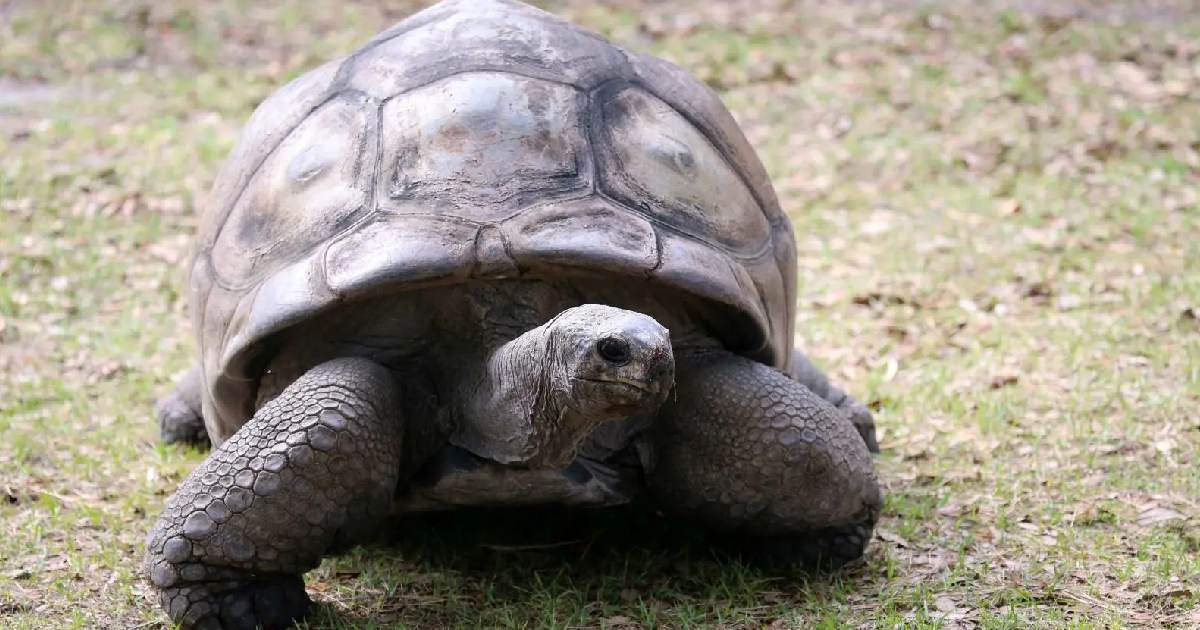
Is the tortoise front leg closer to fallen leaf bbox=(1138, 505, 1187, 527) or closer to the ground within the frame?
the ground

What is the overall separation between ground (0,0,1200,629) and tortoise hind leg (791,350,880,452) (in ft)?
0.45

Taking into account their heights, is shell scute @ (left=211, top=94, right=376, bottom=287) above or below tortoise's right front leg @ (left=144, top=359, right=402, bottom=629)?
above

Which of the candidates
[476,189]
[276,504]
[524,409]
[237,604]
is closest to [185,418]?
[237,604]

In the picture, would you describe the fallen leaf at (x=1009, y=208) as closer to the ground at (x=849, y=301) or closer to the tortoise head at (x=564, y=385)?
the ground at (x=849, y=301)

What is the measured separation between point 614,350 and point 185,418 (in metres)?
2.32

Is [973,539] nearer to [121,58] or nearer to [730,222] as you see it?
[730,222]

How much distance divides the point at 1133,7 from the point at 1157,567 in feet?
27.5

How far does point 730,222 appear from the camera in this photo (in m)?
3.61

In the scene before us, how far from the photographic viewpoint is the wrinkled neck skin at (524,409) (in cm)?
289

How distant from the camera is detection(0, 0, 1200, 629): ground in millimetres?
3486

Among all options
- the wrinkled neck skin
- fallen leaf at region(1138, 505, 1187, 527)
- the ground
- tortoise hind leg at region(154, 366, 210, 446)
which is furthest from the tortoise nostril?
tortoise hind leg at region(154, 366, 210, 446)

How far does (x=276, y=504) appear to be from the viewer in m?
3.07

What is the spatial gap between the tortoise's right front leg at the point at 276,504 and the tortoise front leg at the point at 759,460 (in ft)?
2.27

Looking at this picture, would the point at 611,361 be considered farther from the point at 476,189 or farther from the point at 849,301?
the point at 849,301
